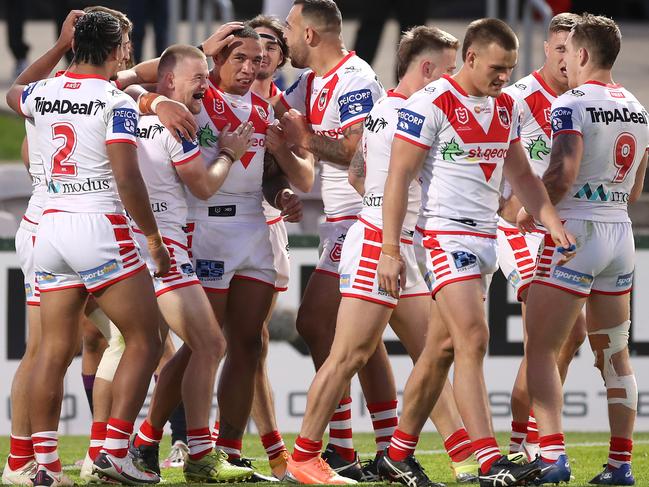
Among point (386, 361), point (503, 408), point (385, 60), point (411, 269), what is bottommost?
point (503, 408)

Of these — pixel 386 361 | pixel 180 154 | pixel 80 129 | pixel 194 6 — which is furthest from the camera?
pixel 194 6

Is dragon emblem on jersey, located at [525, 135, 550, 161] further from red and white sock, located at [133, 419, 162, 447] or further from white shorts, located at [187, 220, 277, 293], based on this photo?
red and white sock, located at [133, 419, 162, 447]

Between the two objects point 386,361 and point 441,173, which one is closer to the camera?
point 441,173

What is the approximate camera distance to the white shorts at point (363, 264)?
6355 millimetres

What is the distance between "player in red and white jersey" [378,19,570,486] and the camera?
240 inches

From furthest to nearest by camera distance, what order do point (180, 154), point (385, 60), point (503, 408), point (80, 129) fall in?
point (385, 60), point (503, 408), point (180, 154), point (80, 129)

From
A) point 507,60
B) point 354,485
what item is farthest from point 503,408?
point 507,60

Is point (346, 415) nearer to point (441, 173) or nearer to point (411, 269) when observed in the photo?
point (411, 269)

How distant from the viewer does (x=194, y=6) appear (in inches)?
482

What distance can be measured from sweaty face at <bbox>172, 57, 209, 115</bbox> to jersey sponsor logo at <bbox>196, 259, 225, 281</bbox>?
75 centimetres

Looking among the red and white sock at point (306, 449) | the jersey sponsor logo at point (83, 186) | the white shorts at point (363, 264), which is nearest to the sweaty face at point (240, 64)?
the white shorts at point (363, 264)

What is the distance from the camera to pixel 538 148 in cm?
754

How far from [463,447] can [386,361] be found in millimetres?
660

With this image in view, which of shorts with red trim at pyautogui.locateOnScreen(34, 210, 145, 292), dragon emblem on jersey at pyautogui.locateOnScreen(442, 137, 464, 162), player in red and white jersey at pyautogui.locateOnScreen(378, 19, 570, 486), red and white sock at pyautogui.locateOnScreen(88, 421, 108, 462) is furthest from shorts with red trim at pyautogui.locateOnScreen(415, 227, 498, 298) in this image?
red and white sock at pyautogui.locateOnScreen(88, 421, 108, 462)
